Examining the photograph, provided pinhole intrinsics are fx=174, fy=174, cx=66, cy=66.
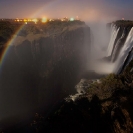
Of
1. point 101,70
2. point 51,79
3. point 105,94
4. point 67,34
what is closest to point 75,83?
point 51,79

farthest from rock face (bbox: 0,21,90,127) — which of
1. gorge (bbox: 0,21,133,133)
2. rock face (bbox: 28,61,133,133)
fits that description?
rock face (bbox: 28,61,133,133)

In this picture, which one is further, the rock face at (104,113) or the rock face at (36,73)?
the rock face at (36,73)

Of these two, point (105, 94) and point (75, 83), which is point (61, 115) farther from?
point (75, 83)

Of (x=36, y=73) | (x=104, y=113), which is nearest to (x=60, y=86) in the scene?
(x=36, y=73)

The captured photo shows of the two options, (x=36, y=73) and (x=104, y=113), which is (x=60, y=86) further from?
(x=104, y=113)

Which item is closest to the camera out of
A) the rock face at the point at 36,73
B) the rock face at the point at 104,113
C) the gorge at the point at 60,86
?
the rock face at the point at 104,113

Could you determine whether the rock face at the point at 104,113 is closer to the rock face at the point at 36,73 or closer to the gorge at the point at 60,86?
the gorge at the point at 60,86

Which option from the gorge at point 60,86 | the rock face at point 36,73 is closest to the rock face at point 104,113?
the gorge at point 60,86

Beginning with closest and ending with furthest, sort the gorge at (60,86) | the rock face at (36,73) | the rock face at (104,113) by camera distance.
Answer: the rock face at (104,113) < the gorge at (60,86) < the rock face at (36,73)

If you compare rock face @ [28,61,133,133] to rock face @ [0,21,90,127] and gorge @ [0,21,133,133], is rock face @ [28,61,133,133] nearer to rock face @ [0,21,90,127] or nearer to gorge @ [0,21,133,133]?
gorge @ [0,21,133,133]

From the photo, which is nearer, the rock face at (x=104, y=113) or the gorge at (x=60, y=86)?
the rock face at (x=104, y=113)
